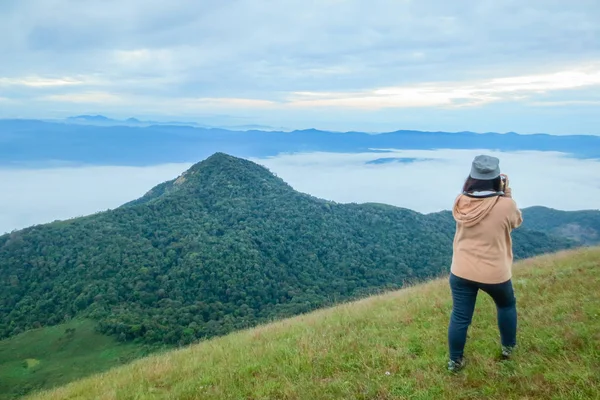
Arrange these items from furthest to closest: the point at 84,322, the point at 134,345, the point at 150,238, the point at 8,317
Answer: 1. the point at 150,238
2. the point at 8,317
3. the point at 84,322
4. the point at 134,345

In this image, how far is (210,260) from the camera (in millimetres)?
53156

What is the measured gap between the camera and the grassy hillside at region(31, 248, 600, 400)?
371 cm

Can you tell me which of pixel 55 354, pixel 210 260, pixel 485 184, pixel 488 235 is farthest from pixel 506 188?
pixel 210 260

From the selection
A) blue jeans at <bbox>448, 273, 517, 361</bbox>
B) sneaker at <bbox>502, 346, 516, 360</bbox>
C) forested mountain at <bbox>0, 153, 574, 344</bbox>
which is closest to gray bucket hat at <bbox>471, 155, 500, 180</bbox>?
blue jeans at <bbox>448, 273, 517, 361</bbox>

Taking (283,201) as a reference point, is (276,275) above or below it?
below

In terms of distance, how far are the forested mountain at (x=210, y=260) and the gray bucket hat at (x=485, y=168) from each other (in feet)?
99.9

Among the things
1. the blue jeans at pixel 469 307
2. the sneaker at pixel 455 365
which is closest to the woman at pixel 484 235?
the blue jeans at pixel 469 307

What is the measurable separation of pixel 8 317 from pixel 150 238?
67.0 ft

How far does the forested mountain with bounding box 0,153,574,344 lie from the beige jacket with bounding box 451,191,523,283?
30.2 m

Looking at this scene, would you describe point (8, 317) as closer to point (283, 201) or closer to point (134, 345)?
point (134, 345)

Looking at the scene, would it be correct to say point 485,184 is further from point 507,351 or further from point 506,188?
point 507,351

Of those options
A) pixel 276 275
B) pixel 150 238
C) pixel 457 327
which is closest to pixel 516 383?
pixel 457 327

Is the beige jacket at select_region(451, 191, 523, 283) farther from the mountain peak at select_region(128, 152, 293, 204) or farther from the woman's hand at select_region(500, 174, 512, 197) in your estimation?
the mountain peak at select_region(128, 152, 293, 204)

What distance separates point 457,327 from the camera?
395cm
